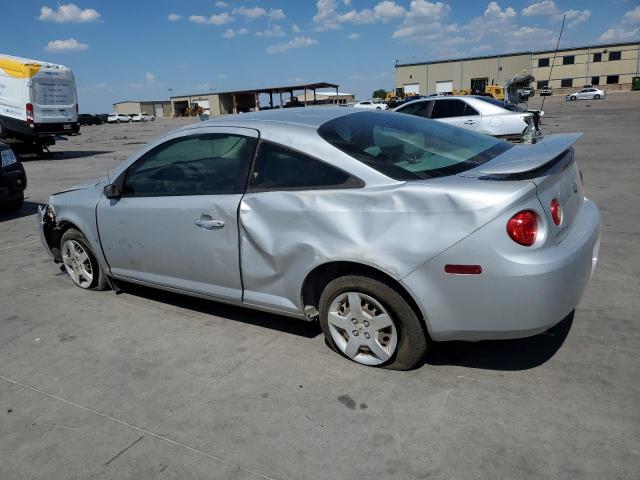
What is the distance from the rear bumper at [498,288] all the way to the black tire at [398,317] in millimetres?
95

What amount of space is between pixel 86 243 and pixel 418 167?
308cm

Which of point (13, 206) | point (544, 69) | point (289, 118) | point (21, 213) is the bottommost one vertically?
point (21, 213)

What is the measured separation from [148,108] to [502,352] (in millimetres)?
105698

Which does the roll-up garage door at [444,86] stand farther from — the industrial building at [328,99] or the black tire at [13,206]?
the black tire at [13,206]

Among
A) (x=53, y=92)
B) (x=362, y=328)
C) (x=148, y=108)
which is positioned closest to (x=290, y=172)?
(x=362, y=328)

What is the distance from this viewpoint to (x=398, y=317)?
2877 millimetres

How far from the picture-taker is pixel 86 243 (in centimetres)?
452

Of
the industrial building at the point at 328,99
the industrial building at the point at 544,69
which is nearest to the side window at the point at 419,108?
the industrial building at the point at 328,99

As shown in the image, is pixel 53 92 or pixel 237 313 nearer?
pixel 237 313

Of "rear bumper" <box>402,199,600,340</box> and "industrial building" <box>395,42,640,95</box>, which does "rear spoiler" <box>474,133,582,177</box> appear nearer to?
"rear bumper" <box>402,199,600,340</box>

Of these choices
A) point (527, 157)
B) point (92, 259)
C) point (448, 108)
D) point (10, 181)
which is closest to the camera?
point (527, 157)

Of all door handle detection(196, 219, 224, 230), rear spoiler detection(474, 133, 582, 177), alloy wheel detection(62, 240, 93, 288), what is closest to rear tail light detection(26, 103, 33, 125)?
alloy wheel detection(62, 240, 93, 288)

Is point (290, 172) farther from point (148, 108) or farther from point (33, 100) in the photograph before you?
point (148, 108)

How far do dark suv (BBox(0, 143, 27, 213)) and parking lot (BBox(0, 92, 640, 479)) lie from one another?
4537 mm
